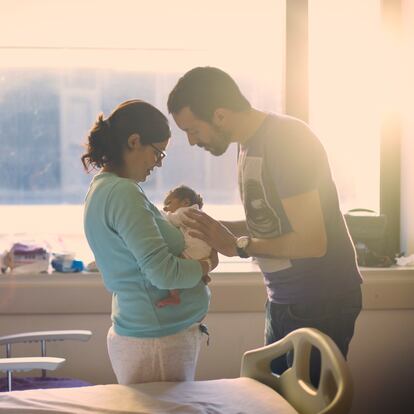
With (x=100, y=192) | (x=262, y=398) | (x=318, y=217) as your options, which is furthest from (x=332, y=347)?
(x=100, y=192)

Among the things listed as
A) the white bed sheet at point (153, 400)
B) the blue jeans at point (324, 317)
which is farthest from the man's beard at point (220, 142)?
the white bed sheet at point (153, 400)

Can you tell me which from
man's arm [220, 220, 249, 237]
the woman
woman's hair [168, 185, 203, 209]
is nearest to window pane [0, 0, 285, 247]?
man's arm [220, 220, 249, 237]

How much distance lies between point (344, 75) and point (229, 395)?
2.05 m

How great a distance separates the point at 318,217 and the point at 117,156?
53 centimetres

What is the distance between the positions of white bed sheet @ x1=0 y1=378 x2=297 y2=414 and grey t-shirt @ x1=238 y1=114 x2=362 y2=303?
32 centimetres

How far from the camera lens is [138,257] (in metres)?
1.78

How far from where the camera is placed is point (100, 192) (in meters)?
1.82

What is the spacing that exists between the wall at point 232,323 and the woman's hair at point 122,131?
1332 mm

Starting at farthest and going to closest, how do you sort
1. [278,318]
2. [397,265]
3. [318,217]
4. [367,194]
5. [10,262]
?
[367,194] < [397,265] < [10,262] < [278,318] < [318,217]

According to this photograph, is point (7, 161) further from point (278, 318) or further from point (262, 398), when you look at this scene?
point (262, 398)

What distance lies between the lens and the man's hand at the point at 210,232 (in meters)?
2.03

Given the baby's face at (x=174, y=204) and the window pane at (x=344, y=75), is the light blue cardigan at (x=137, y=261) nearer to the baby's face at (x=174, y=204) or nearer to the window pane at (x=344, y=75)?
the baby's face at (x=174, y=204)

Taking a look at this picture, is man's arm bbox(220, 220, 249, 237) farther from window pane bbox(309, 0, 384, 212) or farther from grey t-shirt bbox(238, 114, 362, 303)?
window pane bbox(309, 0, 384, 212)

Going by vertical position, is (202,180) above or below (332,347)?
above
